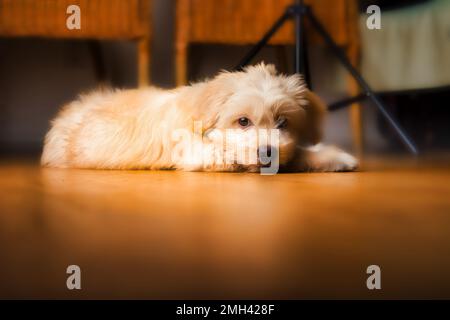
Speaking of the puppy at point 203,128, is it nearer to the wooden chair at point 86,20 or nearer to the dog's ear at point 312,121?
the dog's ear at point 312,121

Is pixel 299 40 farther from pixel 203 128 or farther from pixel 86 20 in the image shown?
pixel 86 20

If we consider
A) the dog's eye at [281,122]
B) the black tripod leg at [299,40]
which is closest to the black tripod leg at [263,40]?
the black tripod leg at [299,40]

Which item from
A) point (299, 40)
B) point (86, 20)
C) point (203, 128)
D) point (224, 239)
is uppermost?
point (86, 20)

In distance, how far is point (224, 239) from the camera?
0.73 m

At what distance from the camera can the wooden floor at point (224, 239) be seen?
54 centimetres

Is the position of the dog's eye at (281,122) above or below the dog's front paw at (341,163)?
above

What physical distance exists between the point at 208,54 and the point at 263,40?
1044mm

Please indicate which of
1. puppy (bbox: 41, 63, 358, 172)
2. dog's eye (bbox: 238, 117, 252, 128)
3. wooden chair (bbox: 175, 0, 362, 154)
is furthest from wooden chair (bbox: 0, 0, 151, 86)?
dog's eye (bbox: 238, 117, 252, 128)

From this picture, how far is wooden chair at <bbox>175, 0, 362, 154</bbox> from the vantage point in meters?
2.24

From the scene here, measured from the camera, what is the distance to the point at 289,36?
2324mm

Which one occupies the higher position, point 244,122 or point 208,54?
point 208,54

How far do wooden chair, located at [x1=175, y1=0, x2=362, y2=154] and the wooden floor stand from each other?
1.07 meters

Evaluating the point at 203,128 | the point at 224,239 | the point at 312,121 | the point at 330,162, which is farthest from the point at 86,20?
the point at 224,239

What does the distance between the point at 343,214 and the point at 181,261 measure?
16.6 inches
